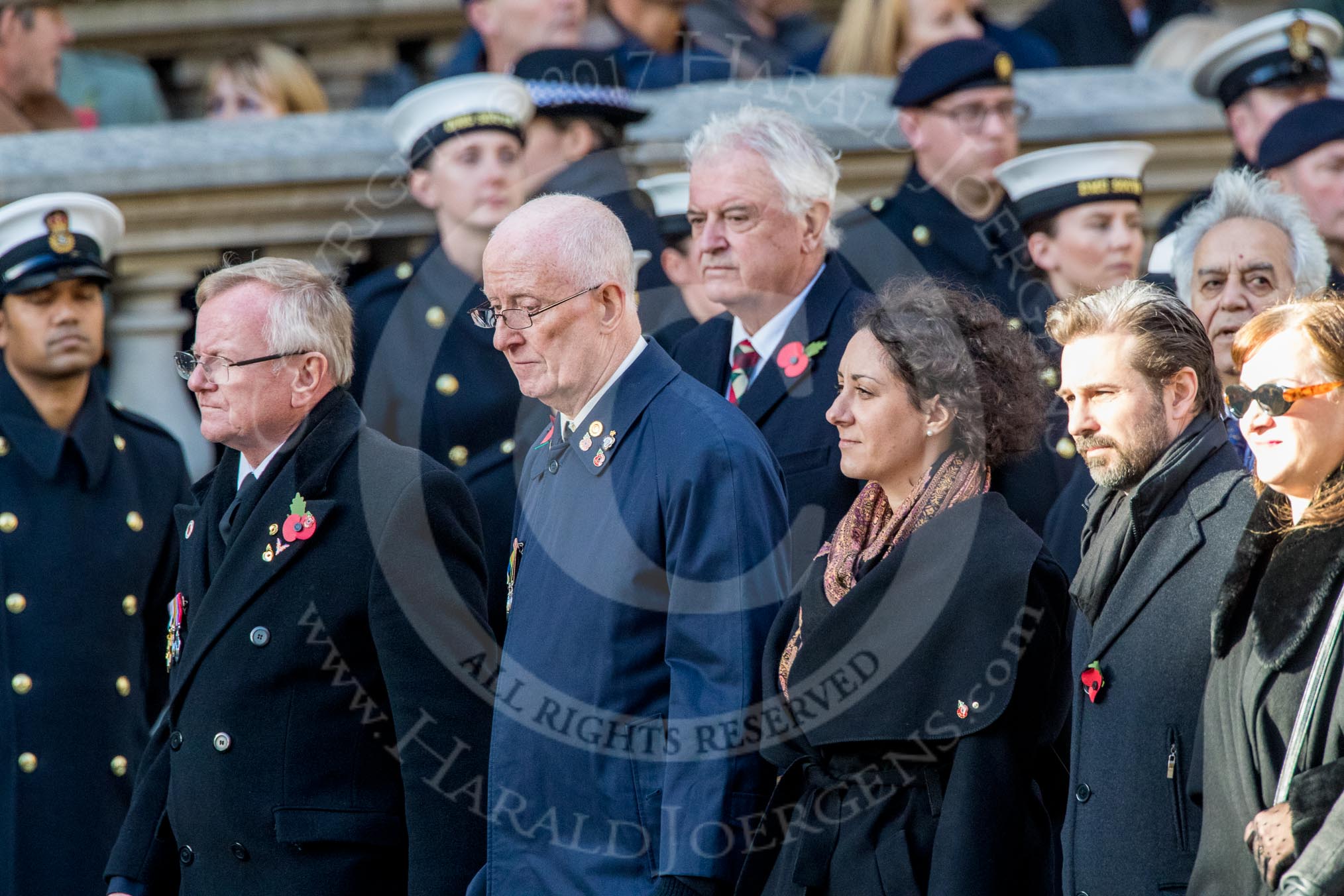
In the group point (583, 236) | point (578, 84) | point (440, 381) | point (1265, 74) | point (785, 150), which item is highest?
point (578, 84)

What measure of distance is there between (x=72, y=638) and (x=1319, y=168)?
394 cm

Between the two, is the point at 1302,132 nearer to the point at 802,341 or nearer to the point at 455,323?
the point at 802,341

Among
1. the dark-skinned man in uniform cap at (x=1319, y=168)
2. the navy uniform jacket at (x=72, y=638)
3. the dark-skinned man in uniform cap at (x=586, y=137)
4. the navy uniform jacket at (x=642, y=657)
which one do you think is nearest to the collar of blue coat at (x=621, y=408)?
the navy uniform jacket at (x=642, y=657)

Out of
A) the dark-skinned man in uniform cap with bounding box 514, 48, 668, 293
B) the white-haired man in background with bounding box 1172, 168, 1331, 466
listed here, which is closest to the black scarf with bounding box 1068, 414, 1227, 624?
the white-haired man in background with bounding box 1172, 168, 1331, 466

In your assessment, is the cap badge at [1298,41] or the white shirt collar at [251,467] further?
the cap badge at [1298,41]

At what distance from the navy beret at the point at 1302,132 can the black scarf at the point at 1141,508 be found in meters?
2.38

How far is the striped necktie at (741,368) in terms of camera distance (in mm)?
4992

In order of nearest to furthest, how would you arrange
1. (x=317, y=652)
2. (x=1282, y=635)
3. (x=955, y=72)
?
1. (x=1282, y=635)
2. (x=317, y=652)
3. (x=955, y=72)

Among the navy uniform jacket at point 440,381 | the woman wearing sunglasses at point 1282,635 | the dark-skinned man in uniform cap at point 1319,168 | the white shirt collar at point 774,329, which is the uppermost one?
the dark-skinned man in uniform cap at point 1319,168

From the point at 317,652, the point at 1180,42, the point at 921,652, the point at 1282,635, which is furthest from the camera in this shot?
the point at 1180,42

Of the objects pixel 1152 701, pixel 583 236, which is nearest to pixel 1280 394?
pixel 1152 701

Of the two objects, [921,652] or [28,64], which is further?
[28,64]

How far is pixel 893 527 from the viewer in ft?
12.8

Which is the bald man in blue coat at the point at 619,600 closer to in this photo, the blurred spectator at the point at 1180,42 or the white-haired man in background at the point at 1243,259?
the white-haired man in background at the point at 1243,259
